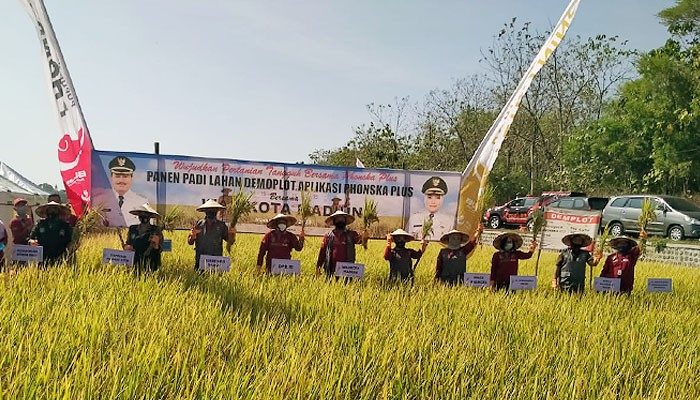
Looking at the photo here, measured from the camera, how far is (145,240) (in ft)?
22.7

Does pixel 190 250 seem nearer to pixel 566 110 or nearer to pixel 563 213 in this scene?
pixel 563 213

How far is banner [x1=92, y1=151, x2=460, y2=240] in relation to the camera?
7.41 m

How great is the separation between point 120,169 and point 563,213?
5.84m

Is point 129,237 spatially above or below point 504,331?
above

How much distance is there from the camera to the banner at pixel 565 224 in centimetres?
717

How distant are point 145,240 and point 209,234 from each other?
77 centimetres

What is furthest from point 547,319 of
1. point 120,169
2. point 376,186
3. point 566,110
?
point 566,110

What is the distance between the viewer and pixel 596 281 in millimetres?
7133

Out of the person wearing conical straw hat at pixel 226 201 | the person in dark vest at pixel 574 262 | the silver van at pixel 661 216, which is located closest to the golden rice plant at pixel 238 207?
the person wearing conical straw hat at pixel 226 201

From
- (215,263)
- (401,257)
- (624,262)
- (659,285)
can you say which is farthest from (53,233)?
(659,285)

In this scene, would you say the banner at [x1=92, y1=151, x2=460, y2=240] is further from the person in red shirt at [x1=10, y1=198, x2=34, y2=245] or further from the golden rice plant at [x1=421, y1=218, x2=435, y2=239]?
the person in red shirt at [x1=10, y1=198, x2=34, y2=245]

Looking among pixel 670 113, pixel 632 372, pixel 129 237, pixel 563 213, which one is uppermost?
pixel 670 113

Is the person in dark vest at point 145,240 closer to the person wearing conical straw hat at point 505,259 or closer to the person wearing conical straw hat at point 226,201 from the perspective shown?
the person wearing conical straw hat at point 226,201

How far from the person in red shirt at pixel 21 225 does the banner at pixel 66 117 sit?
844 mm
